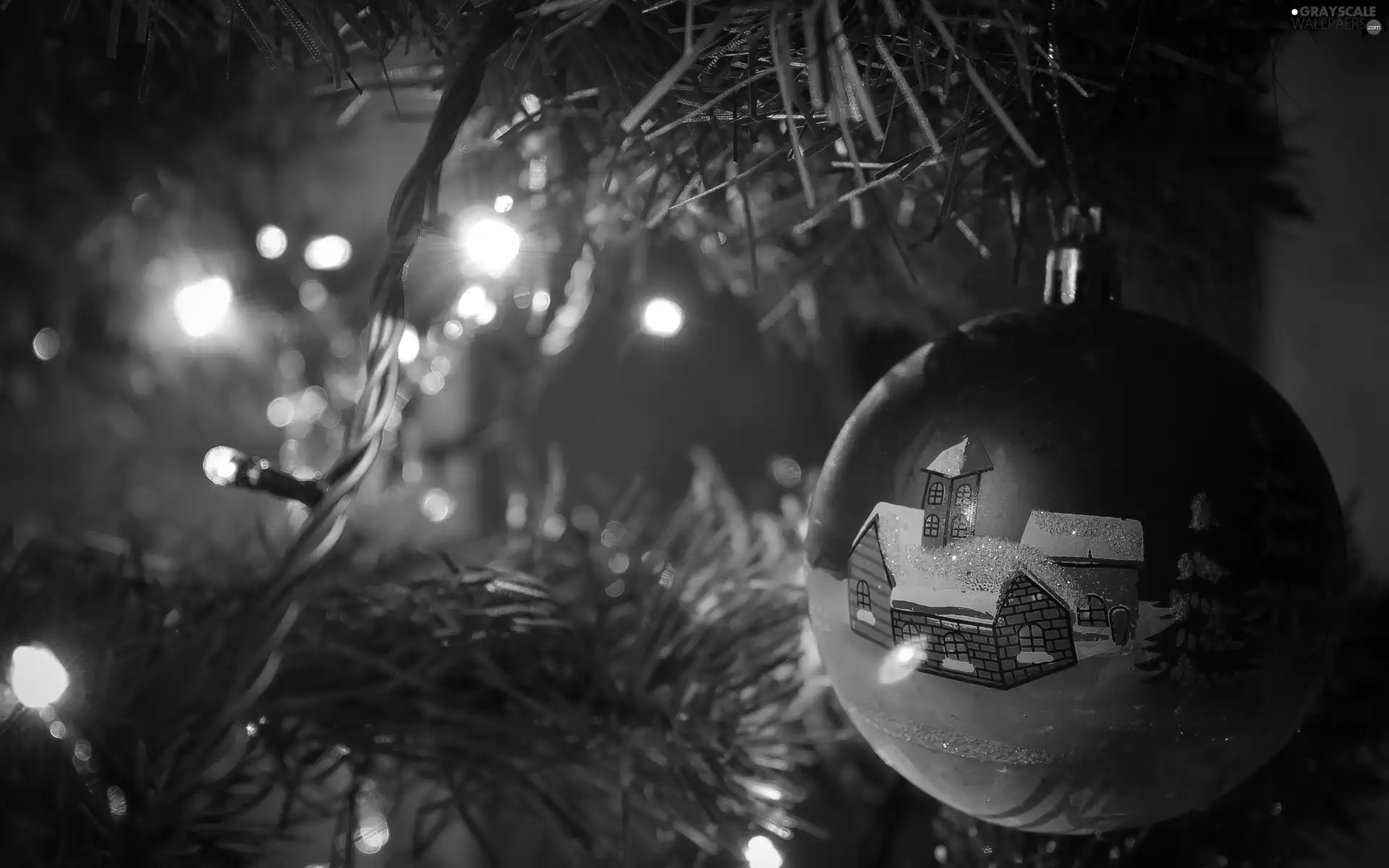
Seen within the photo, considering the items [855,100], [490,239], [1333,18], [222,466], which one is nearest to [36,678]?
[222,466]

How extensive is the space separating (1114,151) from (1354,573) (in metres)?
0.31

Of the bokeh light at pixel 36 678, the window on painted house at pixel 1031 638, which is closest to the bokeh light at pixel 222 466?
the bokeh light at pixel 36 678

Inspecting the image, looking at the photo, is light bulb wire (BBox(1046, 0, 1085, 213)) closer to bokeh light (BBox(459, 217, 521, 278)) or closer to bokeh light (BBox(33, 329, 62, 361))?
bokeh light (BBox(459, 217, 521, 278))

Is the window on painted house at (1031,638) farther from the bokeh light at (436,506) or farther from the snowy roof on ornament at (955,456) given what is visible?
the bokeh light at (436,506)

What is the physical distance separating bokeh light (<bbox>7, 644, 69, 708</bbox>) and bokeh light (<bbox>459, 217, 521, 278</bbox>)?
0.22m

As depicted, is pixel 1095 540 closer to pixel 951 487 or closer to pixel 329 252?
pixel 951 487

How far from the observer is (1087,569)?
26cm

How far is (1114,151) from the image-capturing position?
363 millimetres

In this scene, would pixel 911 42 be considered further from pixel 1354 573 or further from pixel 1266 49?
pixel 1354 573

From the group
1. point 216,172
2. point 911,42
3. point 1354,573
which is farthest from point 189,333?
point 1354,573

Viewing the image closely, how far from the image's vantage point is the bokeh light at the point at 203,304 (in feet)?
2.08

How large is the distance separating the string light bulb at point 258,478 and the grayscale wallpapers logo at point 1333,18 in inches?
14.2

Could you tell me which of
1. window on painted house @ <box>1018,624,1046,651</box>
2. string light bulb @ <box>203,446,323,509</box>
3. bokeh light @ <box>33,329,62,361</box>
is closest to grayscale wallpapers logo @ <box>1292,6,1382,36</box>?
window on painted house @ <box>1018,624,1046,651</box>

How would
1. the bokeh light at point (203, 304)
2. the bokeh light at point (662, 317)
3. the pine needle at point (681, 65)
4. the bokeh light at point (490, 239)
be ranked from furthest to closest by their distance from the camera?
the bokeh light at point (203, 304) → the bokeh light at point (662, 317) → the bokeh light at point (490, 239) → the pine needle at point (681, 65)
